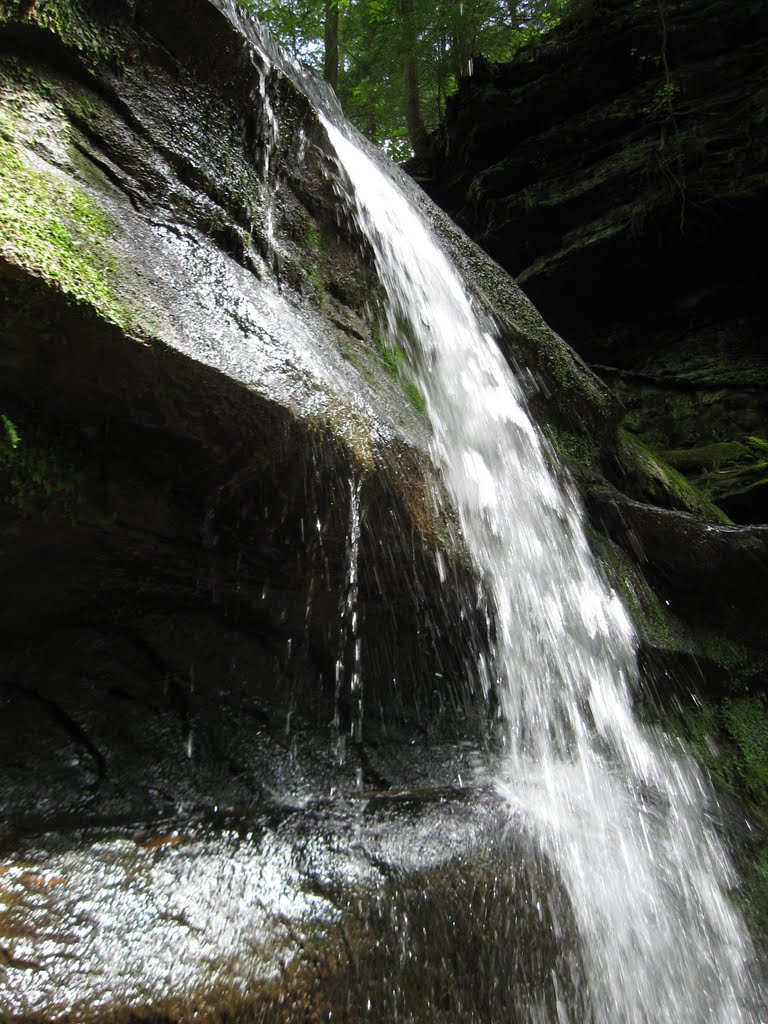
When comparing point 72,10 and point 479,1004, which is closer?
point 479,1004

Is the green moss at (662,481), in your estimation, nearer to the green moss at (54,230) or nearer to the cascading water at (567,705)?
the cascading water at (567,705)

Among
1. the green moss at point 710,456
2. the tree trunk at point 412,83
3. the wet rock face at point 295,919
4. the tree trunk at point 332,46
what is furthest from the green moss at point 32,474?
the tree trunk at point 332,46

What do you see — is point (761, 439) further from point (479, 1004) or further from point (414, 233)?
point (479, 1004)

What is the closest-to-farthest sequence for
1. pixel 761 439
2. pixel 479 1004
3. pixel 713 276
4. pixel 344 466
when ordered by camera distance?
pixel 479 1004, pixel 344 466, pixel 761 439, pixel 713 276

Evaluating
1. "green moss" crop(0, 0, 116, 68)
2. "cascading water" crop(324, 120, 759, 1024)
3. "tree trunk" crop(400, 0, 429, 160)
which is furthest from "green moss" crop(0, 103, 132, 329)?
"tree trunk" crop(400, 0, 429, 160)

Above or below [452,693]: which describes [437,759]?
below

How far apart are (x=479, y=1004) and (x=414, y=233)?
15.8ft

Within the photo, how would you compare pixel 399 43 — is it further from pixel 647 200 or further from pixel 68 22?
pixel 68 22

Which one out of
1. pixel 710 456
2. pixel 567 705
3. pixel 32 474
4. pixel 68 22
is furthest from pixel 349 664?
pixel 710 456

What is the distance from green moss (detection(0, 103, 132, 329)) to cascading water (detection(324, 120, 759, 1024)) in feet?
6.01

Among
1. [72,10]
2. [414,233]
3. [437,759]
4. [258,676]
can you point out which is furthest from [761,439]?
[72,10]

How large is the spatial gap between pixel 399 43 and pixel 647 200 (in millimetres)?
7477

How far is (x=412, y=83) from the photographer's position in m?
15.1

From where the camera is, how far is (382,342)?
3.73m
